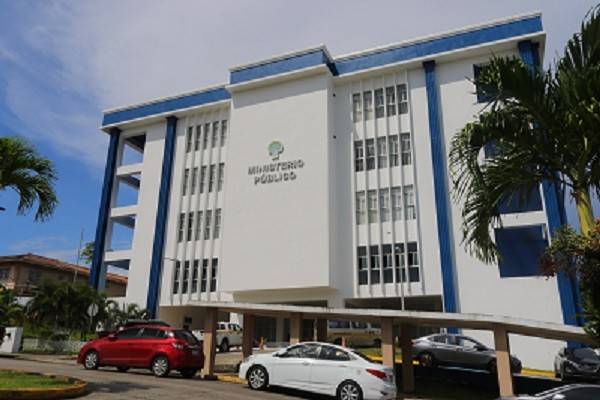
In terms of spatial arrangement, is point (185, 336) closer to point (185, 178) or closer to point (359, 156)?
point (359, 156)

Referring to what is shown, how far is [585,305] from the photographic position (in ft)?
27.7

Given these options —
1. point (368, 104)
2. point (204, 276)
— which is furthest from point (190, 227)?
point (368, 104)

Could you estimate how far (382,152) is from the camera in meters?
34.7

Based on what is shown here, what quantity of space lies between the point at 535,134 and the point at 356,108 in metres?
27.0

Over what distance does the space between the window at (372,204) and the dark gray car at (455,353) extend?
13980mm

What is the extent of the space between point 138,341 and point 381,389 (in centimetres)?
867

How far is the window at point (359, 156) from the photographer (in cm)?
3500

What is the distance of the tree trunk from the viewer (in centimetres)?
940

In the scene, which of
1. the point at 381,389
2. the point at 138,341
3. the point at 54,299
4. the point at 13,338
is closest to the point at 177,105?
the point at 54,299

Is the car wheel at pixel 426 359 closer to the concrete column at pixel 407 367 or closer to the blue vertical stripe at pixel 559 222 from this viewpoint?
the concrete column at pixel 407 367

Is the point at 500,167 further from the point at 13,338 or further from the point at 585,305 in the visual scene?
the point at 13,338

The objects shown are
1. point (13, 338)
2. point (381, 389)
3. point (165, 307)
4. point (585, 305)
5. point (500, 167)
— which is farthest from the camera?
point (165, 307)

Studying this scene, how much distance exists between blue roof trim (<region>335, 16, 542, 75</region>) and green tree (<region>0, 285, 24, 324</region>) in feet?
84.7

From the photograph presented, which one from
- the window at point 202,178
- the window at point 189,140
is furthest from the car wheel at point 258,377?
the window at point 189,140
